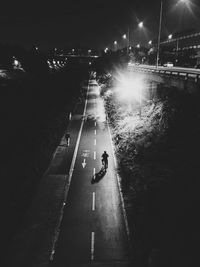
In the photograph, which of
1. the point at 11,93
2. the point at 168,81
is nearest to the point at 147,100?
the point at 168,81

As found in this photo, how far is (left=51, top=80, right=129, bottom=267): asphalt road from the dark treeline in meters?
3.09

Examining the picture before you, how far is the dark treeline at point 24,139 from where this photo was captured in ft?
60.8

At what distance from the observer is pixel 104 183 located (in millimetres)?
21469

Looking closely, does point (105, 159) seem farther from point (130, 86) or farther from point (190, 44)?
point (190, 44)

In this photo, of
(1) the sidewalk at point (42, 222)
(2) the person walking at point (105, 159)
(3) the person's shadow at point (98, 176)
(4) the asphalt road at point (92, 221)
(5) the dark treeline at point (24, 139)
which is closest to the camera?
(1) the sidewalk at point (42, 222)

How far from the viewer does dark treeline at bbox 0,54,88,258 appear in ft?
60.8

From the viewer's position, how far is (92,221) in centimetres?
1652

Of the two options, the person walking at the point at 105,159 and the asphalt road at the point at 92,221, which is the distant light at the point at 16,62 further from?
the person walking at the point at 105,159

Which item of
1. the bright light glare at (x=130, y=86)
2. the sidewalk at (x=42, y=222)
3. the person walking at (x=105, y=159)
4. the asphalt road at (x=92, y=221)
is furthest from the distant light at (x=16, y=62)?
the person walking at (x=105, y=159)

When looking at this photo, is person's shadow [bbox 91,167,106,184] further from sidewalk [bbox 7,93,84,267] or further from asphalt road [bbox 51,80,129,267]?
sidewalk [bbox 7,93,84,267]

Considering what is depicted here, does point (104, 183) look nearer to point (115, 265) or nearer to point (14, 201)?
point (14, 201)

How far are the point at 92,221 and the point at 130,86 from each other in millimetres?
34510

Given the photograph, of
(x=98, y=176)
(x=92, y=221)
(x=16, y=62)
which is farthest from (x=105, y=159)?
(x=16, y=62)

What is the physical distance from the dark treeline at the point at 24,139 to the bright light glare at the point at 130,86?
1124 cm
